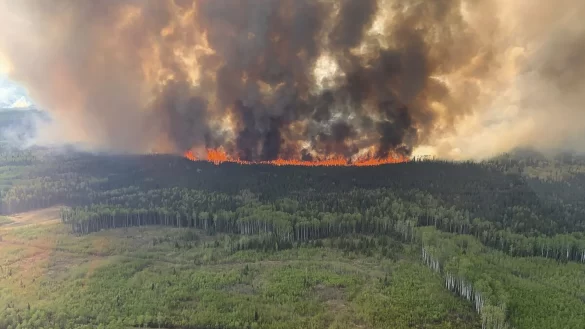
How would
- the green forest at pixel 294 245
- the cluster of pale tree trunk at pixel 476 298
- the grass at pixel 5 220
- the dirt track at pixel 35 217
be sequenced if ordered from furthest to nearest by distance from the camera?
the grass at pixel 5 220 → the dirt track at pixel 35 217 → the green forest at pixel 294 245 → the cluster of pale tree trunk at pixel 476 298

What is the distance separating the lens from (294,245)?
233 ft

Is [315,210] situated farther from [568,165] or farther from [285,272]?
[568,165]

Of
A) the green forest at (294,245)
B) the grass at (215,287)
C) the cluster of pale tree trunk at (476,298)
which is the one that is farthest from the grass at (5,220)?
the cluster of pale tree trunk at (476,298)

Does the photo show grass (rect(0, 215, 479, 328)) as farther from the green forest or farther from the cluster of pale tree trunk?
the cluster of pale tree trunk

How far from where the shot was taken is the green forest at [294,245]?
49344 millimetres

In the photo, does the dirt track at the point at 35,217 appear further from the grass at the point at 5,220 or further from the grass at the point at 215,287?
the grass at the point at 215,287

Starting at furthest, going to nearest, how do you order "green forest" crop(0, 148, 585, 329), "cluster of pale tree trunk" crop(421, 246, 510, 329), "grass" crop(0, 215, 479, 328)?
"green forest" crop(0, 148, 585, 329) < "grass" crop(0, 215, 479, 328) < "cluster of pale tree trunk" crop(421, 246, 510, 329)

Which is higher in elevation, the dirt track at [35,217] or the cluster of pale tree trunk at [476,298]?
the dirt track at [35,217]

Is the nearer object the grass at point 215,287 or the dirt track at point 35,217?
the grass at point 215,287

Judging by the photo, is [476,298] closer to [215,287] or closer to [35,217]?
[215,287]

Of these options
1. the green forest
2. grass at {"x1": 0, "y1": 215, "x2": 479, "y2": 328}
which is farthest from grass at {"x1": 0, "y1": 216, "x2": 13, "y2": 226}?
grass at {"x1": 0, "y1": 215, "x2": 479, "y2": 328}

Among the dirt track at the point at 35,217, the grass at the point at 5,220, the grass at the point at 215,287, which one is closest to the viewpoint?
the grass at the point at 215,287

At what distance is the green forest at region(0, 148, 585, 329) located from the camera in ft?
162

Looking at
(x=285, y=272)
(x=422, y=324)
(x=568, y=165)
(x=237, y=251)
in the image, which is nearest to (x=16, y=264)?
(x=237, y=251)
